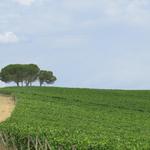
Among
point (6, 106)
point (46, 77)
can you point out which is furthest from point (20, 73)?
point (6, 106)

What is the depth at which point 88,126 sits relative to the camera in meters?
45.6

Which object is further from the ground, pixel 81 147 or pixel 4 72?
pixel 4 72

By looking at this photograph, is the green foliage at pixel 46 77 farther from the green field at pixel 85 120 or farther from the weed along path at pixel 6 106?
the weed along path at pixel 6 106

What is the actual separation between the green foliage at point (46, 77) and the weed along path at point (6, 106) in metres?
56.7

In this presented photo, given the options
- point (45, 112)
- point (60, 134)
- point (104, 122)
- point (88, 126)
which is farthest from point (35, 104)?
point (60, 134)

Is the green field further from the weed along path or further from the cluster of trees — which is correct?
the cluster of trees

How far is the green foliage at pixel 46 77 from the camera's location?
140 meters

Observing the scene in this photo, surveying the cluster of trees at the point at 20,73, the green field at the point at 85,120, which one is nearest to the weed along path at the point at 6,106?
the green field at the point at 85,120

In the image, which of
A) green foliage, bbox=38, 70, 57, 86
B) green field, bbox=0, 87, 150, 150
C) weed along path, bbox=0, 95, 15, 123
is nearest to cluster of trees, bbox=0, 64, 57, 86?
green foliage, bbox=38, 70, 57, 86

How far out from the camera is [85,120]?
52062 millimetres

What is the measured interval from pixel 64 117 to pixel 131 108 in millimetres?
14858

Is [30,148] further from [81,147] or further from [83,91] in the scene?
[83,91]

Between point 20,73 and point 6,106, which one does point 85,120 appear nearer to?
point 6,106

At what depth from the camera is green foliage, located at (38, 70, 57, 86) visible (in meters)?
140
